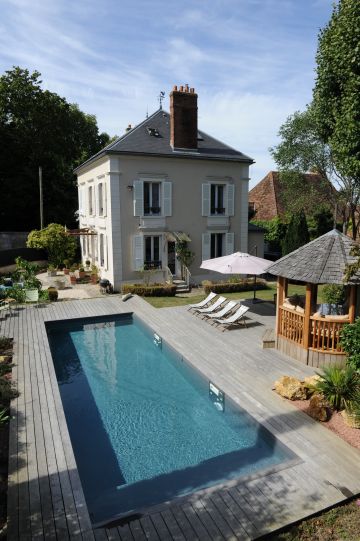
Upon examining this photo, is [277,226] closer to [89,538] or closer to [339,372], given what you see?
[339,372]

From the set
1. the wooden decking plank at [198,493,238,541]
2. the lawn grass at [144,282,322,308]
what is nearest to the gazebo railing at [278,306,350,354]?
the wooden decking plank at [198,493,238,541]

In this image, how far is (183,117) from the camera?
22.2 m

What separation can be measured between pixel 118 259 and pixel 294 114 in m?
17.0

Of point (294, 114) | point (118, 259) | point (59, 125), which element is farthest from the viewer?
point (59, 125)

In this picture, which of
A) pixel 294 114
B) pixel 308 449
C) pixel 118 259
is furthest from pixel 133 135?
pixel 308 449

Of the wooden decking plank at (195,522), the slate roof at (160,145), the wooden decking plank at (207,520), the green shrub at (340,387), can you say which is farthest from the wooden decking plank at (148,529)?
the slate roof at (160,145)

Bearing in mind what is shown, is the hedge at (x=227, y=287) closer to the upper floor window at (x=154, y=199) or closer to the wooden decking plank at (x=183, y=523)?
the upper floor window at (x=154, y=199)

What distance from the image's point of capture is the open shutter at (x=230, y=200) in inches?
931

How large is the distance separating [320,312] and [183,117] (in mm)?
15146

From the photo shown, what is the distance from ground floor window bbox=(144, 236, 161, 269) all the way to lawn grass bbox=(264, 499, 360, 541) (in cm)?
1748

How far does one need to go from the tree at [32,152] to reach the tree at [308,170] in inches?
838

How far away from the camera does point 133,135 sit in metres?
21.7

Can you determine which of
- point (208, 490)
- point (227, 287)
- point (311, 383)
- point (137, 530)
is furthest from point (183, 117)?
point (137, 530)

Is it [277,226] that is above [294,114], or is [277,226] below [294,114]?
below
